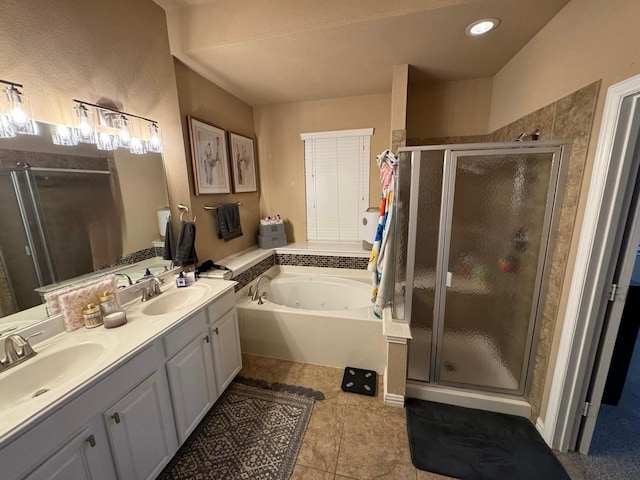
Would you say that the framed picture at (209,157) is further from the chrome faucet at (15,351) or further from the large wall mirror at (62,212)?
the chrome faucet at (15,351)

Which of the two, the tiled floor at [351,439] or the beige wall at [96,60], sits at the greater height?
the beige wall at [96,60]

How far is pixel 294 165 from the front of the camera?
3.37m

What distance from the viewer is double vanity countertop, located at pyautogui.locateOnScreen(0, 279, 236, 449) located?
0.86 metres

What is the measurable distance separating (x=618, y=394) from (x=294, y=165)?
355cm

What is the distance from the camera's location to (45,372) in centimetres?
114

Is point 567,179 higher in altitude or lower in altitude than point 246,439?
higher

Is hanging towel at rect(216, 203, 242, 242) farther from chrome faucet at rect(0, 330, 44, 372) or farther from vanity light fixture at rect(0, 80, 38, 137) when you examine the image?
chrome faucet at rect(0, 330, 44, 372)

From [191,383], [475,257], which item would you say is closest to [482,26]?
[475,257]

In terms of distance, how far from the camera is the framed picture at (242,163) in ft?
9.42

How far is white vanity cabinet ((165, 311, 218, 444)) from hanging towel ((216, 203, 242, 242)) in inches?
46.0

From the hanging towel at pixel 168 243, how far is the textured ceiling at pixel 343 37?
1.35 meters

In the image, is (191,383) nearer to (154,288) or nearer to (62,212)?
(154,288)

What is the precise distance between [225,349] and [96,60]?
2044 millimetres

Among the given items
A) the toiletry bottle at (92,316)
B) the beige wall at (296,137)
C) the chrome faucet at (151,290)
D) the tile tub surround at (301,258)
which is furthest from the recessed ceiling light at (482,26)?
the toiletry bottle at (92,316)
